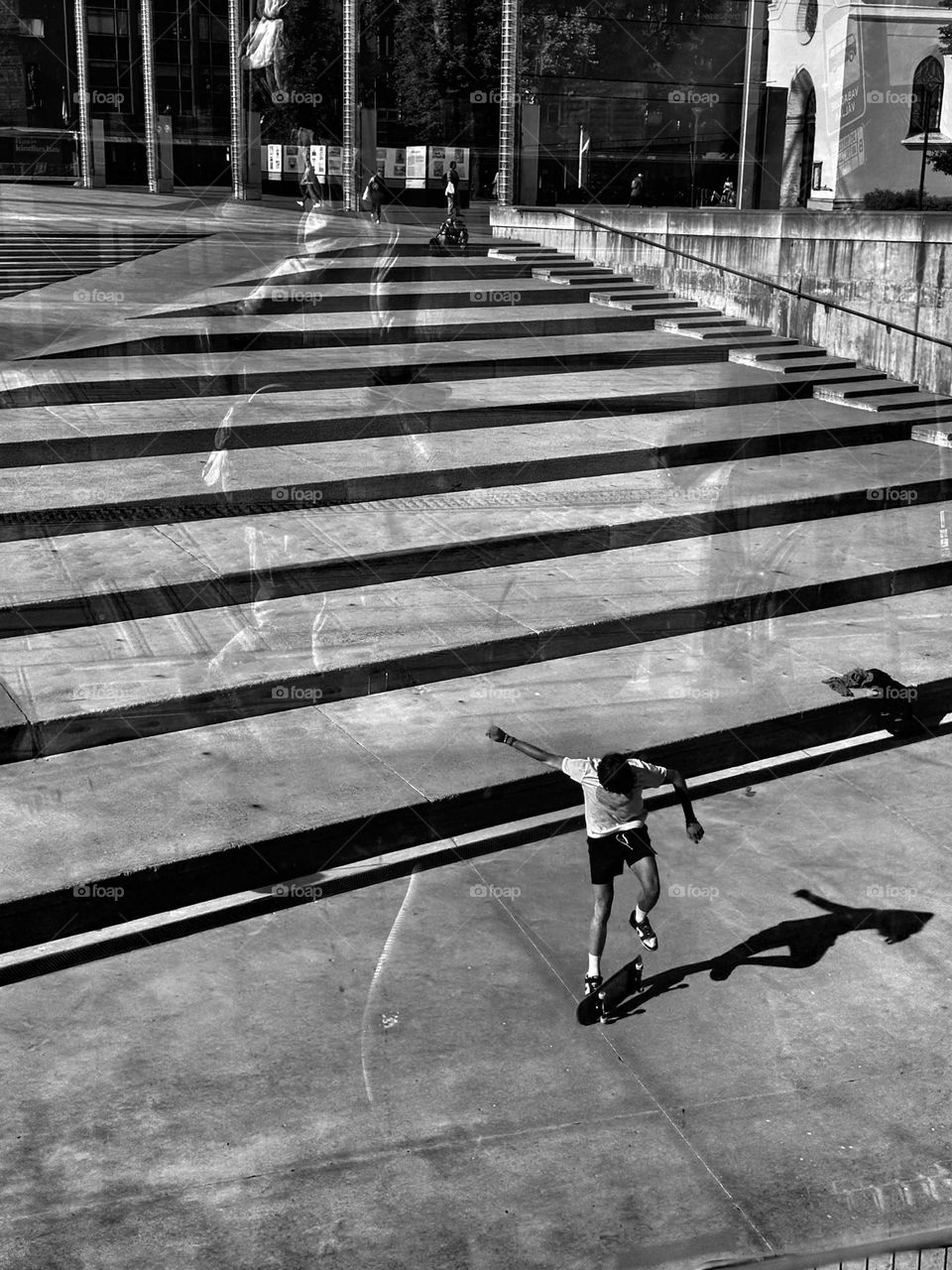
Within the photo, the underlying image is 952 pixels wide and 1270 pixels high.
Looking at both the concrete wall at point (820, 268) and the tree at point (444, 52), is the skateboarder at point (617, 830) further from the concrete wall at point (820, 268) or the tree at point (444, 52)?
the tree at point (444, 52)

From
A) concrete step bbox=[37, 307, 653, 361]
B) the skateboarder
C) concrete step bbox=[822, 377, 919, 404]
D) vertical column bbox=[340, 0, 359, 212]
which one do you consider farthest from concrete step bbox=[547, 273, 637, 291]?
the skateboarder

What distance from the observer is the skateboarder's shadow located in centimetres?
663

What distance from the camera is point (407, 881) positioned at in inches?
305

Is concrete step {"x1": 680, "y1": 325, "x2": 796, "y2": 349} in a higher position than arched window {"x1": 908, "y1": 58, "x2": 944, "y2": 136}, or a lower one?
lower

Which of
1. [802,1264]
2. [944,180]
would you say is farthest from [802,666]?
[944,180]

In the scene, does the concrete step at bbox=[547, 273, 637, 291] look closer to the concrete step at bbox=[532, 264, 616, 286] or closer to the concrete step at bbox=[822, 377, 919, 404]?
the concrete step at bbox=[532, 264, 616, 286]

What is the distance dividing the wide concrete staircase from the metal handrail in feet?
2.65

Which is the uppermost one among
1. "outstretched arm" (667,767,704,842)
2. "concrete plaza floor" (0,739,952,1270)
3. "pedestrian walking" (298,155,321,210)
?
"pedestrian walking" (298,155,321,210)

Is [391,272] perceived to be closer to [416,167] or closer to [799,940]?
[416,167]

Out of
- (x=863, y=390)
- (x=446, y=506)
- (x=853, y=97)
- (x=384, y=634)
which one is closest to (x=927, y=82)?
(x=853, y=97)

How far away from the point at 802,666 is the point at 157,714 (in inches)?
197

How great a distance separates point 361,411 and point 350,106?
2198 centimetres

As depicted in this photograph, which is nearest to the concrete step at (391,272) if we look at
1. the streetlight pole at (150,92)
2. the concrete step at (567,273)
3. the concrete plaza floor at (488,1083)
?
the concrete step at (567,273)

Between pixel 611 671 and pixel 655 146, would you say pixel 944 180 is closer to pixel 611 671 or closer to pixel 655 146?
pixel 655 146
